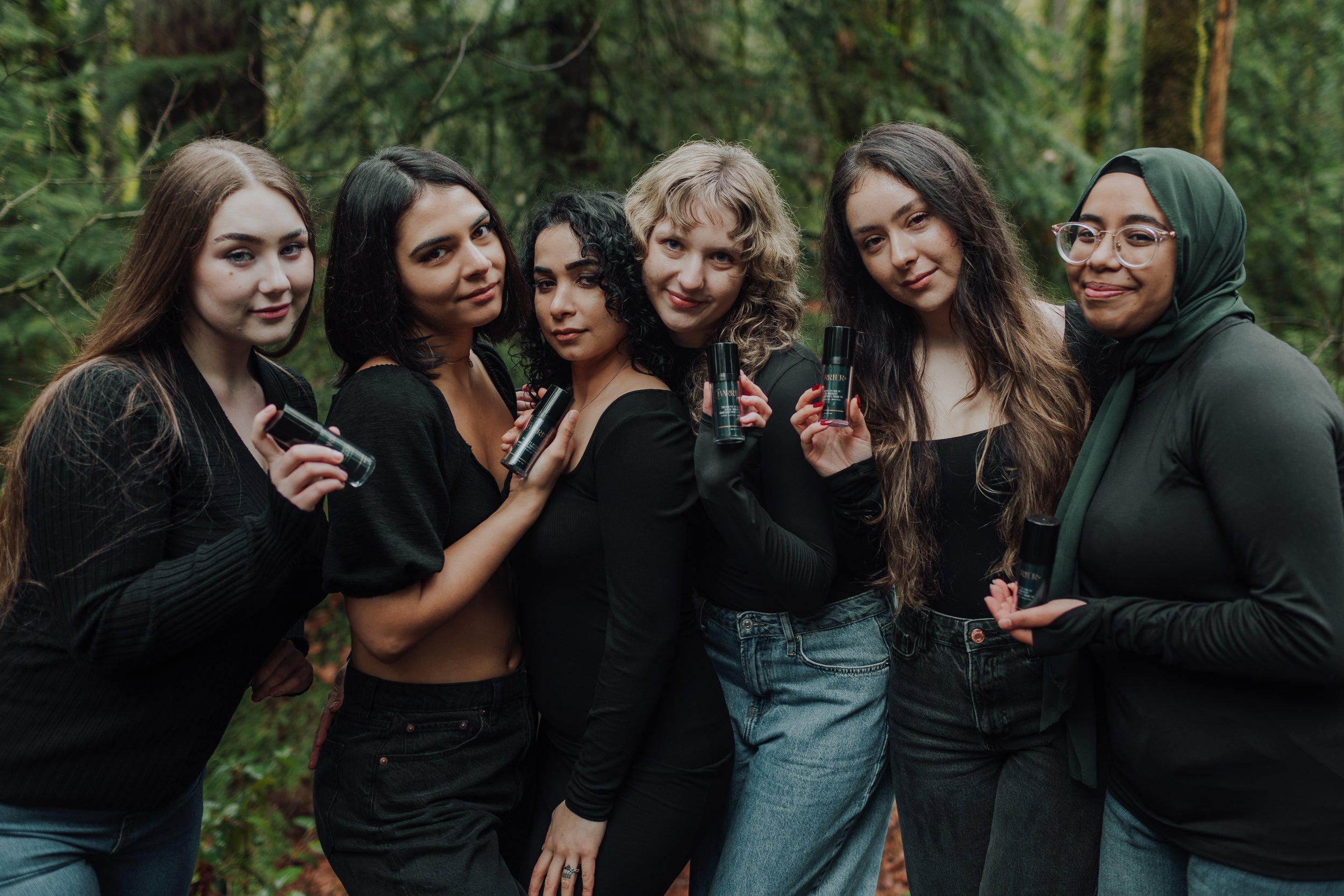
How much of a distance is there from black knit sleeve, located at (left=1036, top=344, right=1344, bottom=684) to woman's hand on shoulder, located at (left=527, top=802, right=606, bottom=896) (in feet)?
4.72

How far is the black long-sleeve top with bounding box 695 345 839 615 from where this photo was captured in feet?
7.34

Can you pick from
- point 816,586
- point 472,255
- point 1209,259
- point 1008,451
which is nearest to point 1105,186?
point 1209,259

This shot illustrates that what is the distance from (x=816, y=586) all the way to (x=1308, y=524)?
3.65 feet

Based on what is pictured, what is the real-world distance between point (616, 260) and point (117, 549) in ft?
4.81

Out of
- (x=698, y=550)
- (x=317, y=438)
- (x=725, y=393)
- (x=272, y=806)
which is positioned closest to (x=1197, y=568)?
(x=725, y=393)

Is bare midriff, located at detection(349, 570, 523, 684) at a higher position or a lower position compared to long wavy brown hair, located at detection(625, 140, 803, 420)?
Answer: lower

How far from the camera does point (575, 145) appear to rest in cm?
494

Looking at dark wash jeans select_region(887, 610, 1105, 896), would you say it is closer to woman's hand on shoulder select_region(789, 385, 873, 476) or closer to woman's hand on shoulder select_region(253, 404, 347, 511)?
woman's hand on shoulder select_region(789, 385, 873, 476)

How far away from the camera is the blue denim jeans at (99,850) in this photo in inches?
80.4

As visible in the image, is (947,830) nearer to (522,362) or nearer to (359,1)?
(522,362)

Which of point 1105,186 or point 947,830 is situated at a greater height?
point 1105,186

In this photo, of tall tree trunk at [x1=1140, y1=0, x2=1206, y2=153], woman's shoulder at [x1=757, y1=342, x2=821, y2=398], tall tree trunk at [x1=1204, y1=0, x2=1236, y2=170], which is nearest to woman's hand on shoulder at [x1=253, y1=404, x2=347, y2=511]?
woman's shoulder at [x1=757, y1=342, x2=821, y2=398]

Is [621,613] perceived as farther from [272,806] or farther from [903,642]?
[272,806]

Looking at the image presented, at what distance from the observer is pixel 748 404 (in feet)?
7.72
